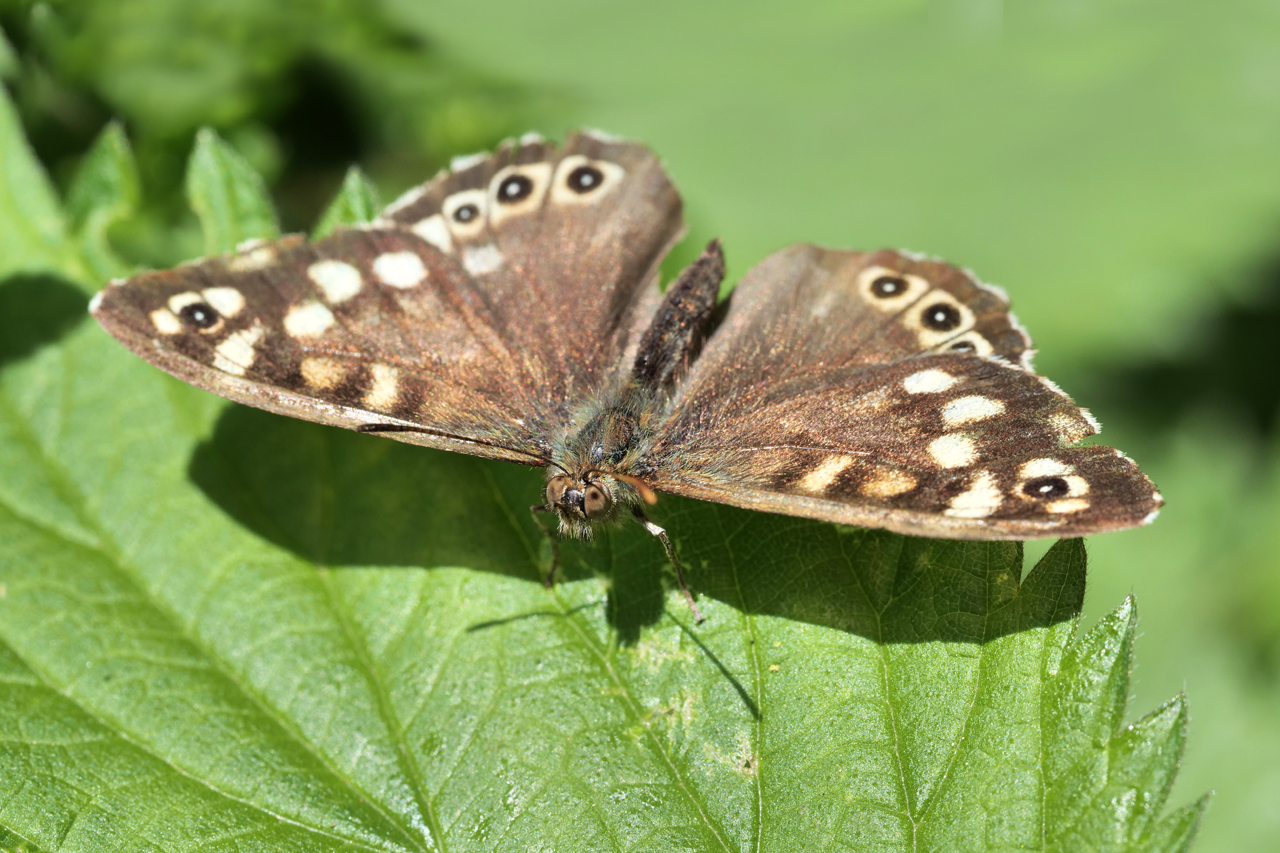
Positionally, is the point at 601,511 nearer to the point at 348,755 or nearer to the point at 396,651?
the point at 396,651

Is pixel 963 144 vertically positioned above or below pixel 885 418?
above

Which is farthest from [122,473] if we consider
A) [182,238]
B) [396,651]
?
[182,238]

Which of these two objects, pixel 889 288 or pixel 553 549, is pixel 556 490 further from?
pixel 889 288

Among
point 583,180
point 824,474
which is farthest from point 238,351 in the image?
point 824,474

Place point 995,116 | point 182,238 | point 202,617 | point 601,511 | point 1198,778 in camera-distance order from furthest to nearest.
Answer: point 995,116 < point 1198,778 < point 182,238 < point 202,617 < point 601,511

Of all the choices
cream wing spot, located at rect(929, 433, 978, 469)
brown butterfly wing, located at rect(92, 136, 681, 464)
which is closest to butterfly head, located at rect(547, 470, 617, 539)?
brown butterfly wing, located at rect(92, 136, 681, 464)

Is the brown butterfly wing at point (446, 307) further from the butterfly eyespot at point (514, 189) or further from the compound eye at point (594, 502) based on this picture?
the compound eye at point (594, 502)
